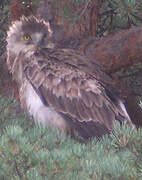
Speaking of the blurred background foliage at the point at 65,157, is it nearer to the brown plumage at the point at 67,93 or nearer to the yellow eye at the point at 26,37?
the brown plumage at the point at 67,93

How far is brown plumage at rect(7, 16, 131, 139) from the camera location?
4773 mm

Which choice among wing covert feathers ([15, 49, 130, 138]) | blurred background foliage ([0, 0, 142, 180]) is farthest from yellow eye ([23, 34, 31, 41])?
blurred background foliage ([0, 0, 142, 180])

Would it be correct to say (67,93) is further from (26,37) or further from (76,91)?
(26,37)

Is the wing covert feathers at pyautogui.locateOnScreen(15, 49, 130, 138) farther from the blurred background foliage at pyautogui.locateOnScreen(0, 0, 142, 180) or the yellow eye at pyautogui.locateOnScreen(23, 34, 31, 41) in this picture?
the blurred background foliage at pyautogui.locateOnScreen(0, 0, 142, 180)

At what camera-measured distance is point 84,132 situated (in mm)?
4770

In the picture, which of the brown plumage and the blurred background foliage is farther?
the brown plumage

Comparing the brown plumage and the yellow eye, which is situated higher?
the yellow eye

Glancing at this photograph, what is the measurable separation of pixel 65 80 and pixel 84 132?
1.72ft

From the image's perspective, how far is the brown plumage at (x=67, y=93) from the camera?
4.77 metres

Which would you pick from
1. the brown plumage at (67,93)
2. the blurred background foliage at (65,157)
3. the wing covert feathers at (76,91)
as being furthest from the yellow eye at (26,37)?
the blurred background foliage at (65,157)

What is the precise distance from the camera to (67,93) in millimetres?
4922

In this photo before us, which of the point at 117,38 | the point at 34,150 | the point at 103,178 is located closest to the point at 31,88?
the point at 117,38

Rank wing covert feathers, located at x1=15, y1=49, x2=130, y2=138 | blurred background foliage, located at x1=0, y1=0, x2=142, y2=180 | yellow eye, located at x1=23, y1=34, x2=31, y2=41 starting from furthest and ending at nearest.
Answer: yellow eye, located at x1=23, y1=34, x2=31, y2=41
wing covert feathers, located at x1=15, y1=49, x2=130, y2=138
blurred background foliage, located at x1=0, y1=0, x2=142, y2=180

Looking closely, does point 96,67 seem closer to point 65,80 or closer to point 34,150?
point 65,80
